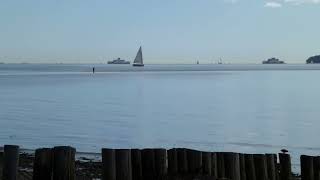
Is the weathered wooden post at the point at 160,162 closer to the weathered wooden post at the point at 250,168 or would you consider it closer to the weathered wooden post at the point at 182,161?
the weathered wooden post at the point at 182,161

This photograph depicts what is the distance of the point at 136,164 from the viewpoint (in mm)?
8516

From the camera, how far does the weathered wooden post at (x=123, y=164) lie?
8445mm

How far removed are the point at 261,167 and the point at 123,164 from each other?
2040mm

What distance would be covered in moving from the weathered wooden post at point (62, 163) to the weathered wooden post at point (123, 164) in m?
0.69

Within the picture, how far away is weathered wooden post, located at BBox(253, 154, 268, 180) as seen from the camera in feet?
28.0

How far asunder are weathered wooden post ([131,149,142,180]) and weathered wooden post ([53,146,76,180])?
908 mm

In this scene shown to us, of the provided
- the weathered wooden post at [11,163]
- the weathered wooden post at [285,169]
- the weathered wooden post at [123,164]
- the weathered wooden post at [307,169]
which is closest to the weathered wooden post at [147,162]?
the weathered wooden post at [123,164]

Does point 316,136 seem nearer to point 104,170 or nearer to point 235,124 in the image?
point 235,124

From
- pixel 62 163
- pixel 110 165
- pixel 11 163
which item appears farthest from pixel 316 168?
pixel 11 163

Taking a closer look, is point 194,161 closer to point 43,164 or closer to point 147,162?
point 147,162

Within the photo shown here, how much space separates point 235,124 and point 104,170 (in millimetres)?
31442

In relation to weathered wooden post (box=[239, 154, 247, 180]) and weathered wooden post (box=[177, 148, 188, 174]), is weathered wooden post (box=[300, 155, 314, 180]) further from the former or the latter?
weathered wooden post (box=[177, 148, 188, 174])

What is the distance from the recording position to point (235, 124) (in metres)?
39.3

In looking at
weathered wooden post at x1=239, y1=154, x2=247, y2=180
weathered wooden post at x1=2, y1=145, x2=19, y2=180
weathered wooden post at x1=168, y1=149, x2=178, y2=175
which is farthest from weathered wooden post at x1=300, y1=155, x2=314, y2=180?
weathered wooden post at x1=2, y1=145, x2=19, y2=180
